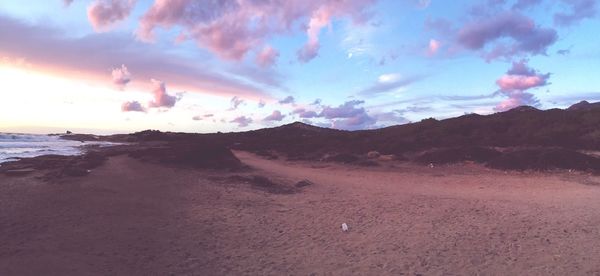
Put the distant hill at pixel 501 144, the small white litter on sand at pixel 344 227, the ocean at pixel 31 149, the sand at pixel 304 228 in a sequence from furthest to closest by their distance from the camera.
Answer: the ocean at pixel 31 149 → the distant hill at pixel 501 144 → the small white litter on sand at pixel 344 227 → the sand at pixel 304 228

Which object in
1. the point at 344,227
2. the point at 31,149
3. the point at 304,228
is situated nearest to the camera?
the point at 344,227

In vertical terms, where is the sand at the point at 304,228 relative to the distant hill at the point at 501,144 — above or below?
below

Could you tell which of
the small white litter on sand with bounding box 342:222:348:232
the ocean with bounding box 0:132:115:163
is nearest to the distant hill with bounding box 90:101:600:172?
the small white litter on sand with bounding box 342:222:348:232

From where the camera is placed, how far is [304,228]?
12.4m

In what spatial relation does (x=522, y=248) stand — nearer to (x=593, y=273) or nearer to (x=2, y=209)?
(x=593, y=273)

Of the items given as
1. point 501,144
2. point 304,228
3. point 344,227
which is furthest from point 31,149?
point 344,227

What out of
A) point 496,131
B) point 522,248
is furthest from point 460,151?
point 522,248

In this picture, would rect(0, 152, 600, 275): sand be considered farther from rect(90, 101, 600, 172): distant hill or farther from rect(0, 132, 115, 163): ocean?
rect(0, 132, 115, 163): ocean

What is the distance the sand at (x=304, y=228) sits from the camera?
9.23m

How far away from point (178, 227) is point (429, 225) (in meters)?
6.74

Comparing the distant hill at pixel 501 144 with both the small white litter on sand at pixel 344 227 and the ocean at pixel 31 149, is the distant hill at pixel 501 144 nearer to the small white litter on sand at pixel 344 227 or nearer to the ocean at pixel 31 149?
the small white litter on sand at pixel 344 227

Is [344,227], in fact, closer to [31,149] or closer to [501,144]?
[501,144]

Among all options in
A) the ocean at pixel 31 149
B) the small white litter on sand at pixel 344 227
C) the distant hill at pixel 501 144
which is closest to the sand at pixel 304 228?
the small white litter on sand at pixel 344 227

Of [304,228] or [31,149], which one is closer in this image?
[304,228]
